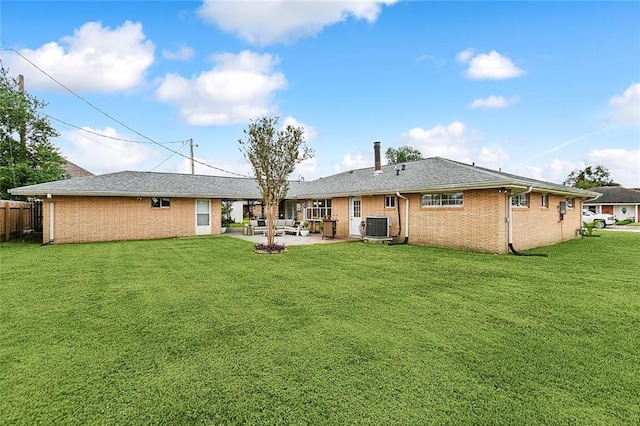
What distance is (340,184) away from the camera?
1747cm

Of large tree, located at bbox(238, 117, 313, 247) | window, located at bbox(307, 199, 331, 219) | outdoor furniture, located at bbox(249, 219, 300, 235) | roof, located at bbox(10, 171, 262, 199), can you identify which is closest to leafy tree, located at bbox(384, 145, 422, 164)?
window, located at bbox(307, 199, 331, 219)

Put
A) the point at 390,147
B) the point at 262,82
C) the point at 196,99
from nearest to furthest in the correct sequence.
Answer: the point at 262,82
the point at 196,99
the point at 390,147

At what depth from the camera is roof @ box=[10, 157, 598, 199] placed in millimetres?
11291

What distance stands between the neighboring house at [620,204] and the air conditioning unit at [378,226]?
30.4m

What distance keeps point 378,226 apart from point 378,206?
1440 millimetres

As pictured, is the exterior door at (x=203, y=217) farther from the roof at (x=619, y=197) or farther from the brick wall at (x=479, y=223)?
the roof at (x=619, y=197)

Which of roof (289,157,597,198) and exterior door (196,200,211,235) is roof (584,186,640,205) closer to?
roof (289,157,597,198)

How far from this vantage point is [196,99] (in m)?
18.3

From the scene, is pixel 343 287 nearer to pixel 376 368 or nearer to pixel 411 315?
pixel 411 315

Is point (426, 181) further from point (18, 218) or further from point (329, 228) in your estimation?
point (18, 218)

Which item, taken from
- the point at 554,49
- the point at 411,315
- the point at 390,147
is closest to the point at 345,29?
the point at 554,49

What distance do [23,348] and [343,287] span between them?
14.8 ft

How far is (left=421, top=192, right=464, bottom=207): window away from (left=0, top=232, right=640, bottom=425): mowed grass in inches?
179

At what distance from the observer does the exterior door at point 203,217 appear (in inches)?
630
